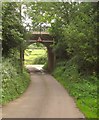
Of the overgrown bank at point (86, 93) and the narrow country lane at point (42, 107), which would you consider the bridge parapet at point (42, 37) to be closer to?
the overgrown bank at point (86, 93)

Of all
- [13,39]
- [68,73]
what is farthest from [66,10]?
[13,39]

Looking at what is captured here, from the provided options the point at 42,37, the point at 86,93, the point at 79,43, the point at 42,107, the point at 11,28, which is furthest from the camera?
the point at 42,37

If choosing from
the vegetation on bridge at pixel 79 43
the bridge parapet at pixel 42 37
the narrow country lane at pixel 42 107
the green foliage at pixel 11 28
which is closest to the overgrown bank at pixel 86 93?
the vegetation on bridge at pixel 79 43

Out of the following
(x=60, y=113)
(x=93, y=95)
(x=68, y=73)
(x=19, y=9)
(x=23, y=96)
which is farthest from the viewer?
(x=68, y=73)

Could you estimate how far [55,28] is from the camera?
3888 cm

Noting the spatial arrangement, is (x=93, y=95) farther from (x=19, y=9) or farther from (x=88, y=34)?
(x=19, y=9)

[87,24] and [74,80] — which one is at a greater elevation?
[87,24]

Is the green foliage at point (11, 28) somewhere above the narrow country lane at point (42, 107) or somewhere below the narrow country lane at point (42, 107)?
above

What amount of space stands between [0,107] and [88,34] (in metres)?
9.84

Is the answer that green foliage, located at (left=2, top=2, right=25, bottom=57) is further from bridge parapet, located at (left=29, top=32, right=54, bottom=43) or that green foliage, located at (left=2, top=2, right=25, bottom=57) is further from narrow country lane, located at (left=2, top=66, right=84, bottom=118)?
bridge parapet, located at (left=29, top=32, right=54, bottom=43)

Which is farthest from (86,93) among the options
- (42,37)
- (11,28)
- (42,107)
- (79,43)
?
(42,37)

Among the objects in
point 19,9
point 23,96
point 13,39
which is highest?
point 19,9

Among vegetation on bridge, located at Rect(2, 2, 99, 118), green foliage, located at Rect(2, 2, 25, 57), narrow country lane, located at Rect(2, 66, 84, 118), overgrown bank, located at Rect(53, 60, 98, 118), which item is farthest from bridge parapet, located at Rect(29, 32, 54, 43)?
narrow country lane, located at Rect(2, 66, 84, 118)

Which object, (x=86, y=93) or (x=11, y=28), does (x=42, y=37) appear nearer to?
(x=11, y=28)
